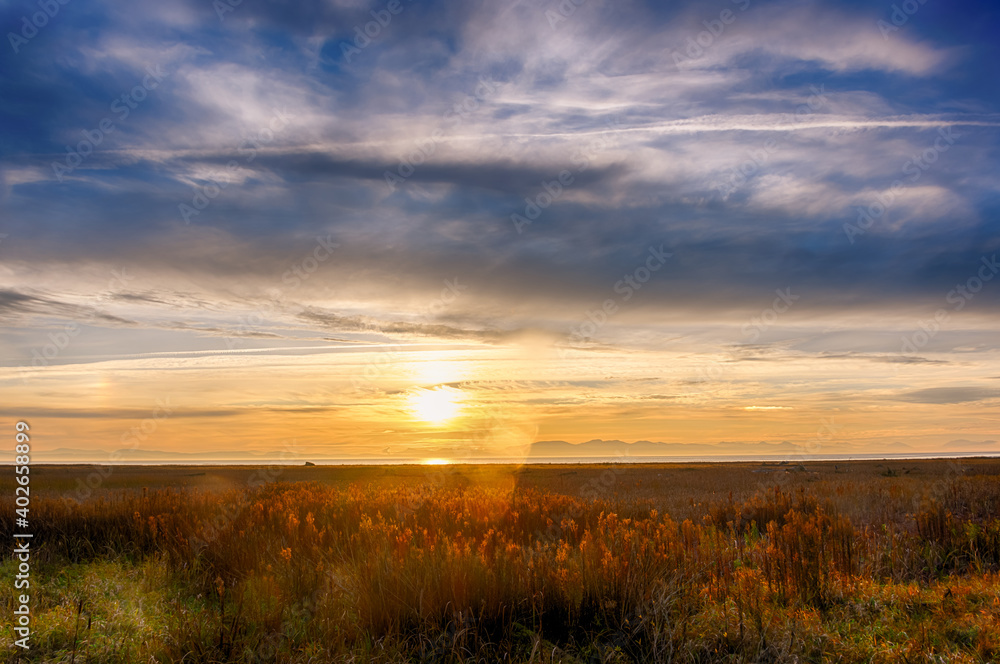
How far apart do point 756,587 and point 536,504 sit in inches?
241

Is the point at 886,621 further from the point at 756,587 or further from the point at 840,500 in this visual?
the point at 840,500

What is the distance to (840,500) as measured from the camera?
587 inches

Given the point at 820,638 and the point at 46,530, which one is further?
the point at 46,530

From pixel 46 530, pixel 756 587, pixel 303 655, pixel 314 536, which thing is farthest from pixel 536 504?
pixel 46 530

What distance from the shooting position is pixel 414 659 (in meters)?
5.09

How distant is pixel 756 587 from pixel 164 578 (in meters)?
7.20

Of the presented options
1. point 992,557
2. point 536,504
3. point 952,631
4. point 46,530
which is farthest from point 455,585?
point 46,530

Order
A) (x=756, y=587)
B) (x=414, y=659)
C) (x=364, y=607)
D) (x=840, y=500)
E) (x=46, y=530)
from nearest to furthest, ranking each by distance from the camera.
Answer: (x=414, y=659)
(x=364, y=607)
(x=756, y=587)
(x=46, y=530)
(x=840, y=500)

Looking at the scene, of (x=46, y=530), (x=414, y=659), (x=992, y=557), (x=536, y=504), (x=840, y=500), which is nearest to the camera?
(x=414, y=659)

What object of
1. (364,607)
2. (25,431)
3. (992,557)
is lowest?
(992,557)

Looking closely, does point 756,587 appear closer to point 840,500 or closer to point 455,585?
point 455,585

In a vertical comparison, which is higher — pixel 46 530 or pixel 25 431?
pixel 25 431

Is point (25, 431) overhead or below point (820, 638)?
overhead

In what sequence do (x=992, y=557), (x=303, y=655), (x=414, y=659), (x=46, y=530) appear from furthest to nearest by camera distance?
(x=46, y=530), (x=992, y=557), (x=414, y=659), (x=303, y=655)
